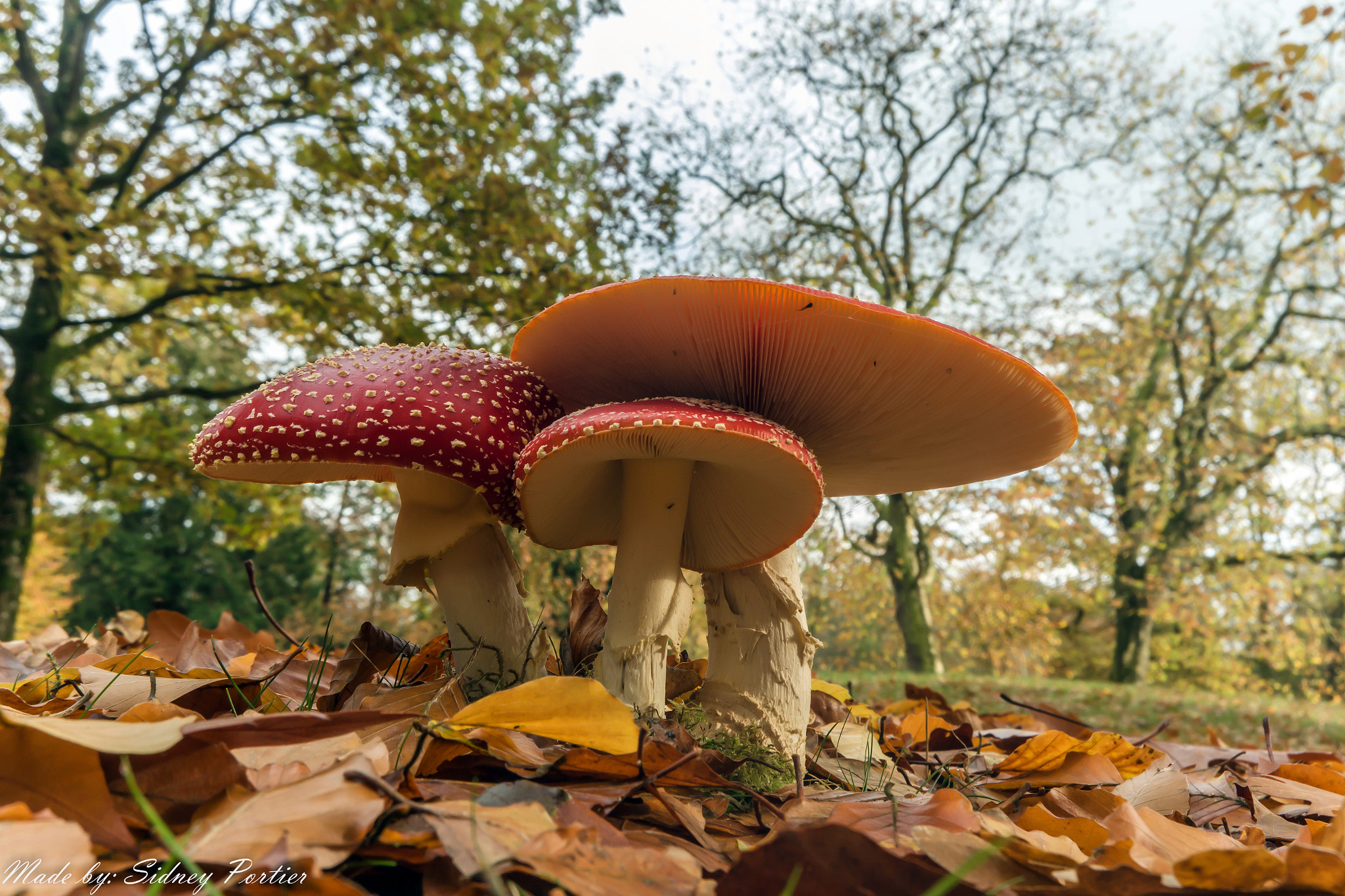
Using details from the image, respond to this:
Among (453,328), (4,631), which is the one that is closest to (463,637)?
(453,328)

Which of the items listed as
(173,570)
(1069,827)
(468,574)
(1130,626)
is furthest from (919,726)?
(1130,626)

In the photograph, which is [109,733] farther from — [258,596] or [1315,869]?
[1315,869]

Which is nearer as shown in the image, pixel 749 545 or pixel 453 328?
pixel 749 545

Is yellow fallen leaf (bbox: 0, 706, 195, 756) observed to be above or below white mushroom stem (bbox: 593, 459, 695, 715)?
below

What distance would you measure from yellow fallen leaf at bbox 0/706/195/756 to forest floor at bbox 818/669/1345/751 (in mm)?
7499

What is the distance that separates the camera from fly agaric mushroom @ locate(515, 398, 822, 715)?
3.51 ft

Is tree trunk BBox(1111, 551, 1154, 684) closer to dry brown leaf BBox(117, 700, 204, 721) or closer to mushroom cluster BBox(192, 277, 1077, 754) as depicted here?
mushroom cluster BBox(192, 277, 1077, 754)

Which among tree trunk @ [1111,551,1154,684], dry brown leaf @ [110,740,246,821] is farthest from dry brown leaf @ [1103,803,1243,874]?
tree trunk @ [1111,551,1154,684]

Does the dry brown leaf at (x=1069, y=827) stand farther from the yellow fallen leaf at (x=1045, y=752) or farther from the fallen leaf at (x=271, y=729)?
the fallen leaf at (x=271, y=729)

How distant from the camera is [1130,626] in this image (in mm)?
13273

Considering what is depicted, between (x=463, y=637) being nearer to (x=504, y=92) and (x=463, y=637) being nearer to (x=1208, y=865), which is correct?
(x=1208, y=865)

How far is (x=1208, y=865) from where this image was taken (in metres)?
0.66

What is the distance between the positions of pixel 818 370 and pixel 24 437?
28.0ft

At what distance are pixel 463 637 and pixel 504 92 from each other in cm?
617
